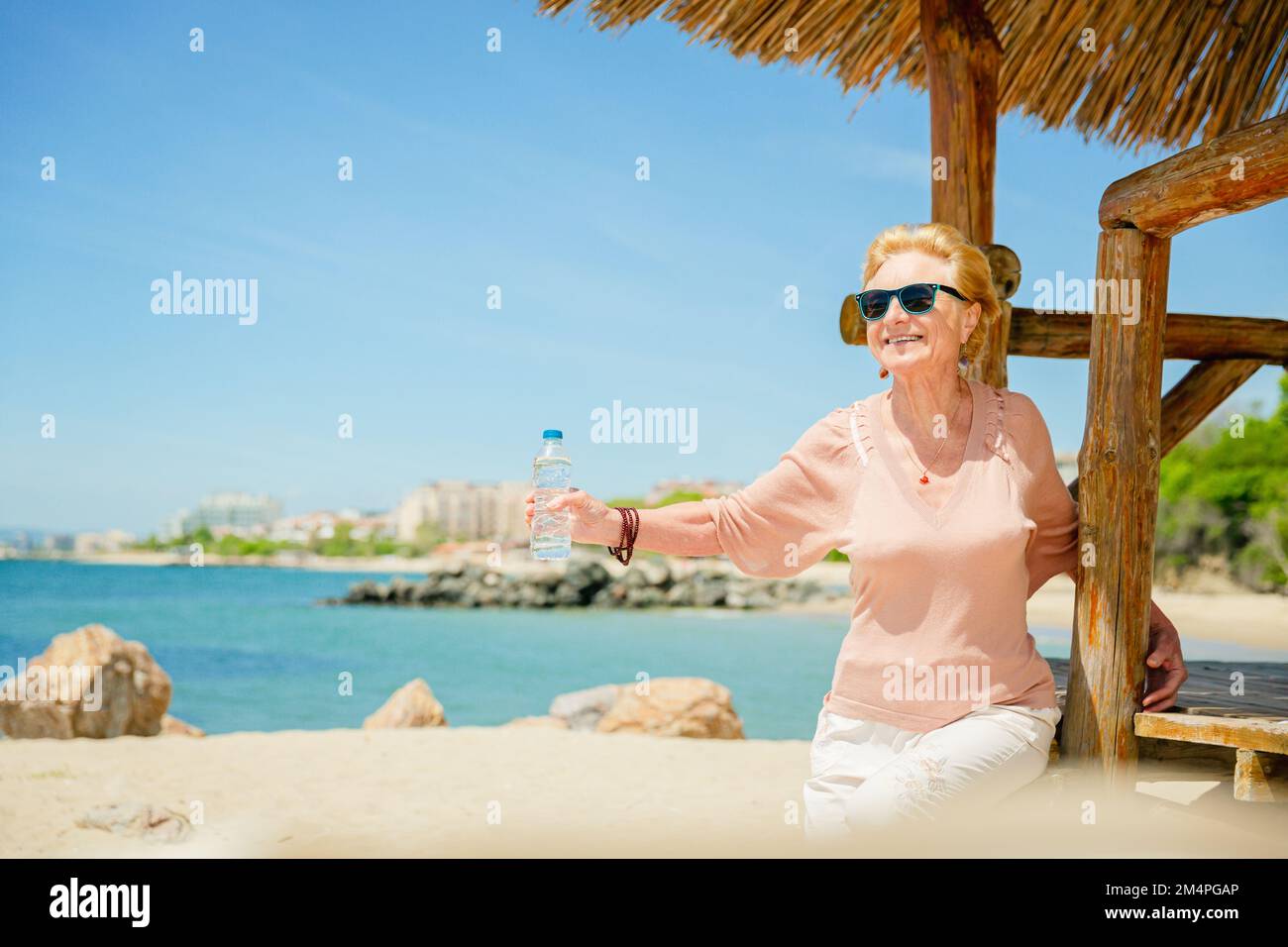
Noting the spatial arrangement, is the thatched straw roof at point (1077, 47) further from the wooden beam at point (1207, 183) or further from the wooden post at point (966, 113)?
the wooden beam at point (1207, 183)

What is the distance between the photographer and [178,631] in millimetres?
43781

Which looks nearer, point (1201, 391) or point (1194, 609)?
point (1201, 391)

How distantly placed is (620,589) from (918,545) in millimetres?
39653

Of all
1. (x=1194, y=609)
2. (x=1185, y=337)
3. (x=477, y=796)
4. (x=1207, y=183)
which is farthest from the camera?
(x=1194, y=609)

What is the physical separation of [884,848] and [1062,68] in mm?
4597

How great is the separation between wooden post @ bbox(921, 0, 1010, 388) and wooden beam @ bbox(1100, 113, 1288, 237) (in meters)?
1.47

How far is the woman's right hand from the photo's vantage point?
9.41ft

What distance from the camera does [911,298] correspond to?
280 cm

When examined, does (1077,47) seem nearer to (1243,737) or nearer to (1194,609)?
(1243,737)

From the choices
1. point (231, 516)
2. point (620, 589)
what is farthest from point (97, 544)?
point (620, 589)

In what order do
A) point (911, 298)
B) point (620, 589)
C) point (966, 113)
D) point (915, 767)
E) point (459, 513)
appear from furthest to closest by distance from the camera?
point (459, 513) → point (620, 589) → point (966, 113) → point (911, 298) → point (915, 767)


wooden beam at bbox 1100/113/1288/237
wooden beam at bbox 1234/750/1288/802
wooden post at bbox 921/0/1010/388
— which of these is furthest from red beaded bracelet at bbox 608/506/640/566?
wooden post at bbox 921/0/1010/388

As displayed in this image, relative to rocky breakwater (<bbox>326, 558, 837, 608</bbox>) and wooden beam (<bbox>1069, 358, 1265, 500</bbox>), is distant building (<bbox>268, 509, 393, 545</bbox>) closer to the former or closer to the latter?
rocky breakwater (<bbox>326, 558, 837, 608</bbox>)

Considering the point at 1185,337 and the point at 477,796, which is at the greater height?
the point at 1185,337
